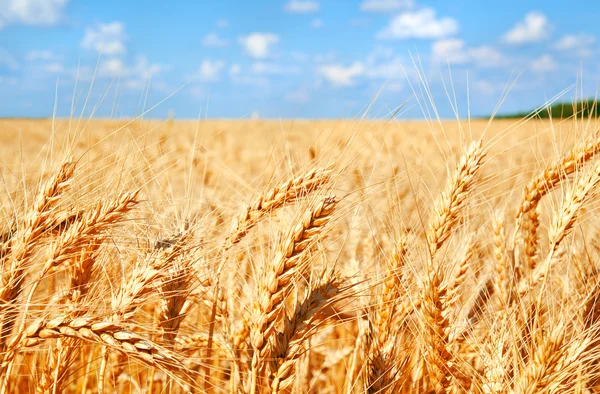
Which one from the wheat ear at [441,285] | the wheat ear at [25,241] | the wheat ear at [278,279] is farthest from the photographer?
the wheat ear at [441,285]

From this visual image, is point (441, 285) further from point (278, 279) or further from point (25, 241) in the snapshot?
point (25, 241)

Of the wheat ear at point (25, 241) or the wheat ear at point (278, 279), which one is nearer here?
the wheat ear at point (278, 279)

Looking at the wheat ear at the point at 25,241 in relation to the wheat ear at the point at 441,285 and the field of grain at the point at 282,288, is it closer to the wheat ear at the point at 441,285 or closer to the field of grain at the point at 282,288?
the field of grain at the point at 282,288

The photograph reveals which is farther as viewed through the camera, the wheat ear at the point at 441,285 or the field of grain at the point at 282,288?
the wheat ear at the point at 441,285

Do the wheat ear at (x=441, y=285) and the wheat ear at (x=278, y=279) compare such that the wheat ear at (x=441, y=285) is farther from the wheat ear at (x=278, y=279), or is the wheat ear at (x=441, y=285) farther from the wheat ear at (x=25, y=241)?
the wheat ear at (x=25, y=241)

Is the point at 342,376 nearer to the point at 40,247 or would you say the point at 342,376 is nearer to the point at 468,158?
the point at 468,158

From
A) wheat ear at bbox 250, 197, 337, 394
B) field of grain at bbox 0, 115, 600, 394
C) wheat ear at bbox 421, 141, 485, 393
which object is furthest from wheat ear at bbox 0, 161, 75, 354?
wheat ear at bbox 421, 141, 485, 393

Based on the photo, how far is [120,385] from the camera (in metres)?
2.45

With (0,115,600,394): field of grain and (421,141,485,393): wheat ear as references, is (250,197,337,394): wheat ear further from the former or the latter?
(421,141,485,393): wheat ear

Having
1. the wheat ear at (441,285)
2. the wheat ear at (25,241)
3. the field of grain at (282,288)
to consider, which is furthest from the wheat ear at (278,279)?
the wheat ear at (25,241)

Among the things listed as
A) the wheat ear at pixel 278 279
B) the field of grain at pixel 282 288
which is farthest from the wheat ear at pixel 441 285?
the wheat ear at pixel 278 279

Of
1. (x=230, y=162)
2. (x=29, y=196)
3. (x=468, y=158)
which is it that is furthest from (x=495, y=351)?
(x=230, y=162)

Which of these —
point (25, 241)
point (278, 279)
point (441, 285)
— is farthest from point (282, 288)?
point (25, 241)

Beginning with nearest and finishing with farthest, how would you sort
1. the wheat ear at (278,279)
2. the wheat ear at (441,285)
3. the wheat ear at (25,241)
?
the wheat ear at (278,279) → the wheat ear at (25,241) → the wheat ear at (441,285)
